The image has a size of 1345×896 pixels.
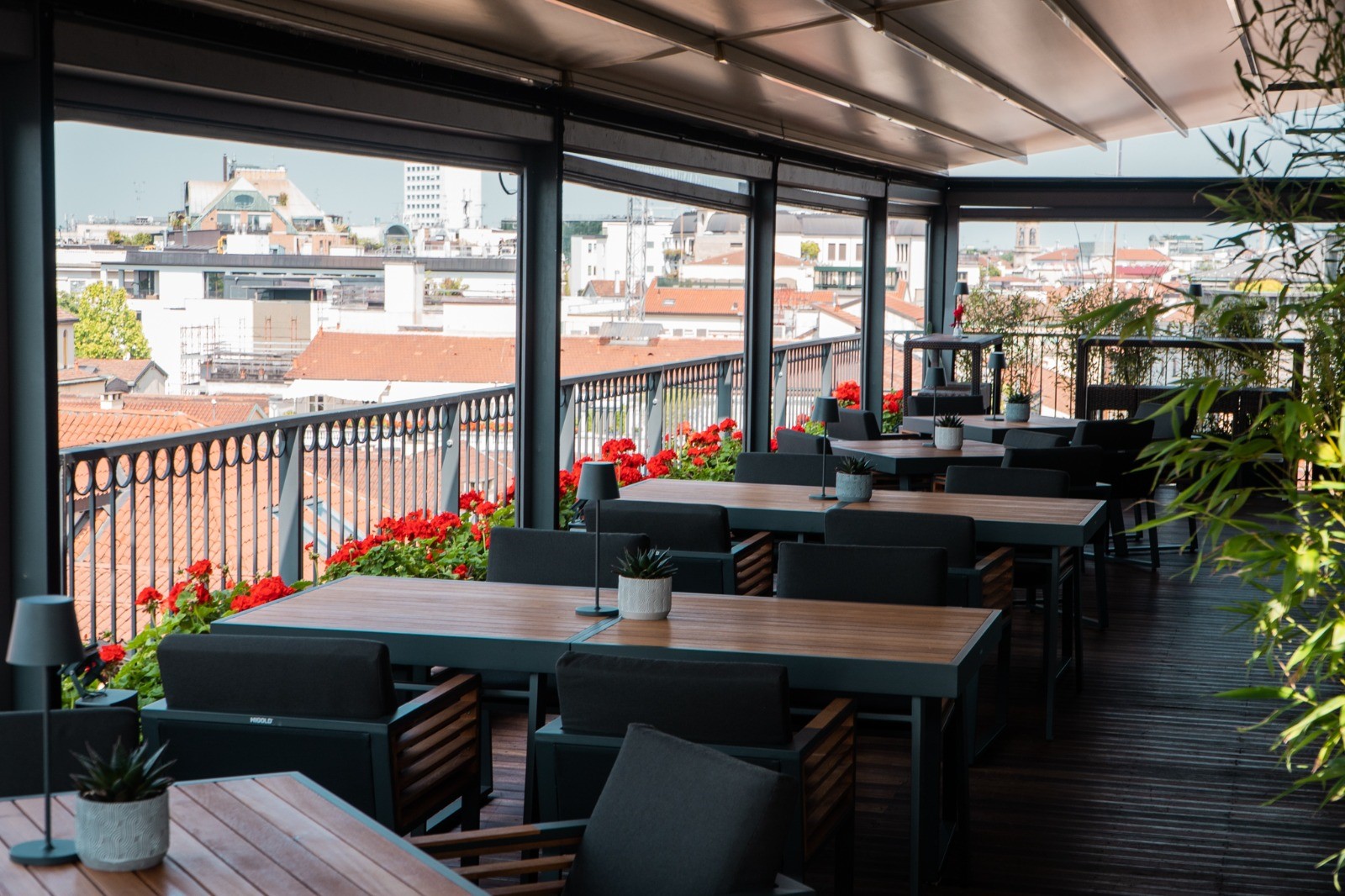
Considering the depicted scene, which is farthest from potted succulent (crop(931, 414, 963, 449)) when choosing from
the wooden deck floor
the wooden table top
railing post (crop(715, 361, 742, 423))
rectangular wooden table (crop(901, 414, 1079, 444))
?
the wooden table top

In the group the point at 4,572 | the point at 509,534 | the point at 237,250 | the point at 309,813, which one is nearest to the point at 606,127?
the point at 237,250

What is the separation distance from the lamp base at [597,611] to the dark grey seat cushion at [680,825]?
51.4 inches

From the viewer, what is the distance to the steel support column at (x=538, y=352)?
22.4 feet

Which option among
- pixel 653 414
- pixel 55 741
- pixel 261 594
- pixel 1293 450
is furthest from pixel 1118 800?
pixel 653 414

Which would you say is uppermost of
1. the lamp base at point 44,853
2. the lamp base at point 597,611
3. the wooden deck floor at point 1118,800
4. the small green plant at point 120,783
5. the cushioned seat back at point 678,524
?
the cushioned seat back at point 678,524

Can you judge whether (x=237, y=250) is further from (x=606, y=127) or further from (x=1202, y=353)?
(x=1202, y=353)

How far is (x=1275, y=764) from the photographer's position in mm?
5051

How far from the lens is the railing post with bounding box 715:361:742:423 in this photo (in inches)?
428

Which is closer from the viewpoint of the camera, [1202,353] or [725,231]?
[725,231]

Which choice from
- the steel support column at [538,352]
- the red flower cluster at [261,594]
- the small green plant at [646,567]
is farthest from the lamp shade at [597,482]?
the steel support column at [538,352]

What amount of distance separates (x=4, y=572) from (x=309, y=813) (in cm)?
207

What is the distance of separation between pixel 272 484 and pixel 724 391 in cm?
558

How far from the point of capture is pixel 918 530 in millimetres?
4980

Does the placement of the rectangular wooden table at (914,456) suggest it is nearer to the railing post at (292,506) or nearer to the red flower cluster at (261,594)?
the railing post at (292,506)
